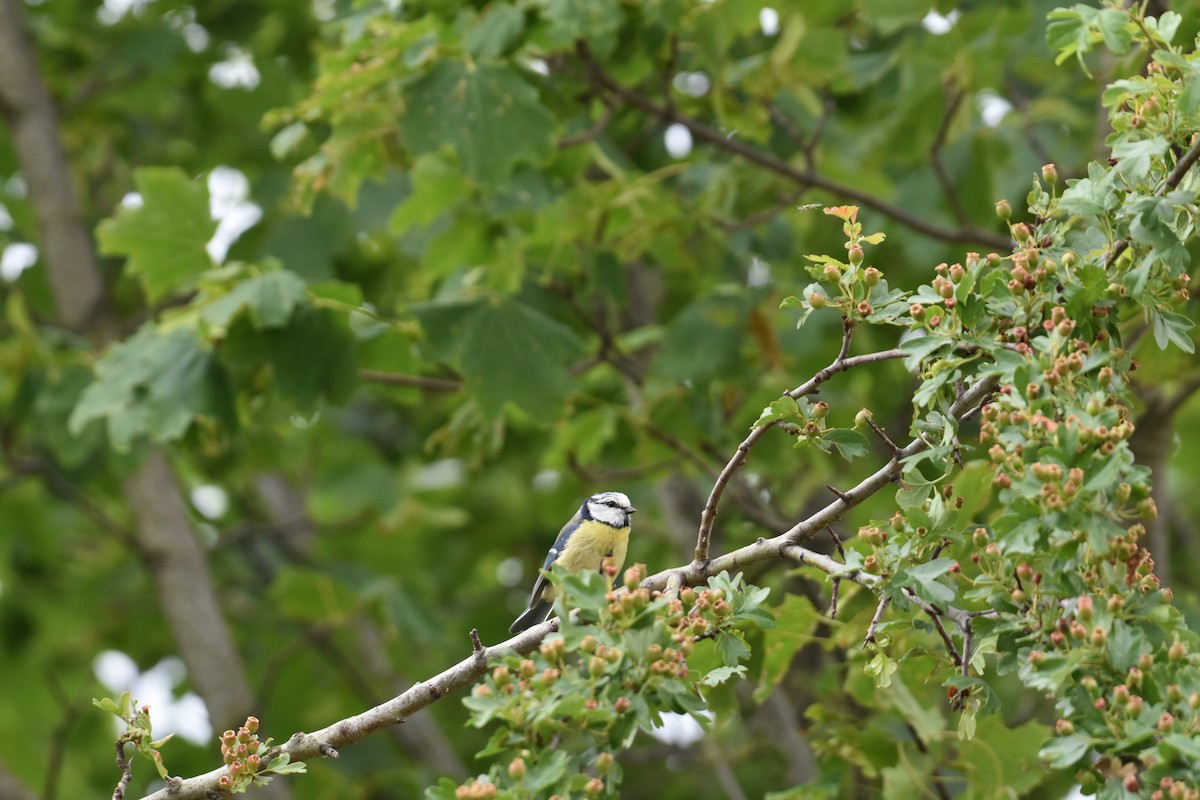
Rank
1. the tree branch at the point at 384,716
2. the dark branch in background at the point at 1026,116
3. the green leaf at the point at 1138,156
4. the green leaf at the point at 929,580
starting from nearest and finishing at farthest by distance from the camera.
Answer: the green leaf at the point at 929,580, the green leaf at the point at 1138,156, the tree branch at the point at 384,716, the dark branch in background at the point at 1026,116

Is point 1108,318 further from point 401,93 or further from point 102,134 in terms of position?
point 102,134

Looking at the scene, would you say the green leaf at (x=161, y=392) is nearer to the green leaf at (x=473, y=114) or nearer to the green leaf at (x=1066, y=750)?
the green leaf at (x=473, y=114)

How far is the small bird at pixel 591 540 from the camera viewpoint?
4.52 metres

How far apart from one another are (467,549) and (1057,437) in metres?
6.57

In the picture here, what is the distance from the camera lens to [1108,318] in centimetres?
263

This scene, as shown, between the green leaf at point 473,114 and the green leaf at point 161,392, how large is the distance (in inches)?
44.8

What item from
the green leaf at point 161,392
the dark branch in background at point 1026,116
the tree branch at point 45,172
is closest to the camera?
the green leaf at point 161,392

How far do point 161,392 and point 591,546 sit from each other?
5.53 feet

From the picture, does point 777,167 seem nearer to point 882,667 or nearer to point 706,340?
point 706,340

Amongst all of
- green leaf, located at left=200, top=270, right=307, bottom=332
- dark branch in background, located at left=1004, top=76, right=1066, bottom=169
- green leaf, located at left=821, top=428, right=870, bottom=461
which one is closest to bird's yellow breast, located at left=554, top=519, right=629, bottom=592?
green leaf, located at left=200, top=270, right=307, bottom=332

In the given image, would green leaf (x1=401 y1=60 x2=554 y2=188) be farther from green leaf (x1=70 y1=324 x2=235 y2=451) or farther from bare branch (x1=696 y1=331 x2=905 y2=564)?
bare branch (x1=696 y1=331 x2=905 y2=564)

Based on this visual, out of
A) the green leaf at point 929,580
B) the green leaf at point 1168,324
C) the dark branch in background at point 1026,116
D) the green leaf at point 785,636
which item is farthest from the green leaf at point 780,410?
the dark branch in background at point 1026,116

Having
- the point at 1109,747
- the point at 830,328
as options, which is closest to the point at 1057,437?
the point at 1109,747

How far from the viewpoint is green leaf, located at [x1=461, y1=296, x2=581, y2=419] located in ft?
16.6
